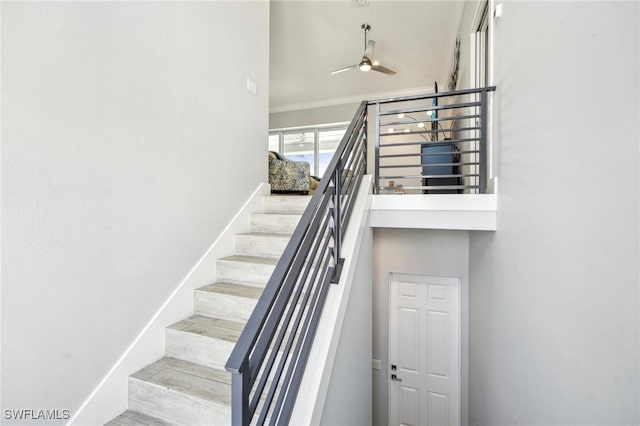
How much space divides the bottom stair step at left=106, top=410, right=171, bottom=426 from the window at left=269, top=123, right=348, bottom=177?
6080 millimetres

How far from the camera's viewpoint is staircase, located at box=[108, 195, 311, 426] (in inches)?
56.6

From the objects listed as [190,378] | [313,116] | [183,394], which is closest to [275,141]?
[313,116]

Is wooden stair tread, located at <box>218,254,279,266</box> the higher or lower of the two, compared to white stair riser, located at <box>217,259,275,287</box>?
higher

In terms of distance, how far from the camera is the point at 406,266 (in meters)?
3.57

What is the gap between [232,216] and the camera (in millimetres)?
2562

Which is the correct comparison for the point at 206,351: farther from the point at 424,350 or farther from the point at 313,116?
the point at 313,116

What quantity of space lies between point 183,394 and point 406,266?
272 cm

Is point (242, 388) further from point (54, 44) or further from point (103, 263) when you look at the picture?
point (54, 44)

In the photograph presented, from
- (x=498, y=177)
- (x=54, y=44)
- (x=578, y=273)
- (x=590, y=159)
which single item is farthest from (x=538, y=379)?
(x=54, y=44)

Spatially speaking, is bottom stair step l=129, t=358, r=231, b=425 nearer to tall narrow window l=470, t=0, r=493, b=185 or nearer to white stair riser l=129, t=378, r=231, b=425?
white stair riser l=129, t=378, r=231, b=425

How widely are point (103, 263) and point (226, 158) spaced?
1260 mm

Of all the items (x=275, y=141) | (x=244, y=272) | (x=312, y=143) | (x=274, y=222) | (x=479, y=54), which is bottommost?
(x=244, y=272)

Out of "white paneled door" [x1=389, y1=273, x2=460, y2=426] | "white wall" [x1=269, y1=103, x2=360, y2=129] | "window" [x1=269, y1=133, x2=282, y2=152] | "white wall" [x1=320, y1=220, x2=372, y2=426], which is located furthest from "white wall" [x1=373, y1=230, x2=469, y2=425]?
"window" [x1=269, y1=133, x2=282, y2=152]

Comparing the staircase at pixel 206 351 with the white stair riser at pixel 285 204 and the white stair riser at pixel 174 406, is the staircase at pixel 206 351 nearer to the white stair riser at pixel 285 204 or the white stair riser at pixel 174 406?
the white stair riser at pixel 174 406
